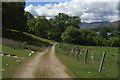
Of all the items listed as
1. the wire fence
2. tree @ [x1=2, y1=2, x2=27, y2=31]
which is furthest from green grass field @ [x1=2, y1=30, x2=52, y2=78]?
the wire fence

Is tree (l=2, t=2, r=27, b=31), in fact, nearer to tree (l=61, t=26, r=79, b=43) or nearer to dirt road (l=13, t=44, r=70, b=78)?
dirt road (l=13, t=44, r=70, b=78)

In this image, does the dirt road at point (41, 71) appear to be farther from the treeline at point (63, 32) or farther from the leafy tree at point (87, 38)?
the leafy tree at point (87, 38)

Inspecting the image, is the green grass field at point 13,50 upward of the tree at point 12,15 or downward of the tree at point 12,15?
downward

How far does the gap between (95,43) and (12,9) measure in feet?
210

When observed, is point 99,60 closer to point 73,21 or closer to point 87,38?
point 87,38

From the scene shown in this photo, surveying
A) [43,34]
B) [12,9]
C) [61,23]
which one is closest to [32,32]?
[43,34]

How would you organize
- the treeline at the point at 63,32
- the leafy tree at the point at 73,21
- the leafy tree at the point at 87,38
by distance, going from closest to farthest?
the treeline at the point at 63,32 < the leafy tree at the point at 87,38 < the leafy tree at the point at 73,21

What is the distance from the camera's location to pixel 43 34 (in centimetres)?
10881

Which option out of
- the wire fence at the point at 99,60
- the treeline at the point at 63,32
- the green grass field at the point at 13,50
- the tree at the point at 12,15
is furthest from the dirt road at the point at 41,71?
the treeline at the point at 63,32

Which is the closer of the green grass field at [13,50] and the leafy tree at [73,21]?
the green grass field at [13,50]

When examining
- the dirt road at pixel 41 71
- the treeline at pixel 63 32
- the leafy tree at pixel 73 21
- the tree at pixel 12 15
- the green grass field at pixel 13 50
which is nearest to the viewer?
the dirt road at pixel 41 71

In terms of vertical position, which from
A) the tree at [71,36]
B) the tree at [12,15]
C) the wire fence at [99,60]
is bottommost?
the wire fence at [99,60]

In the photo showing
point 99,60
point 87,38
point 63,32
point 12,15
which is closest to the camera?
point 99,60

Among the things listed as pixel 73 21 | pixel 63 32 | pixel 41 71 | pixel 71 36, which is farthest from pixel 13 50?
pixel 73 21
